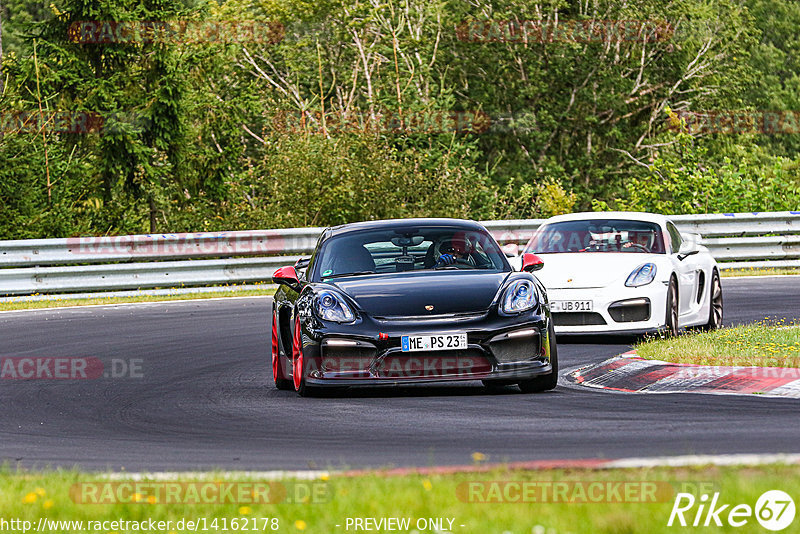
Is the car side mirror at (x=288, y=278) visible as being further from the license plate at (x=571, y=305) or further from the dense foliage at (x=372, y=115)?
the dense foliage at (x=372, y=115)

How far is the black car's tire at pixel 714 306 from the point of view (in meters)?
14.6

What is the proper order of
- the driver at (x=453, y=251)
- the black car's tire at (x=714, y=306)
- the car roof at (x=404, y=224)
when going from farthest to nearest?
1. the black car's tire at (x=714, y=306)
2. the car roof at (x=404, y=224)
3. the driver at (x=453, y=251)

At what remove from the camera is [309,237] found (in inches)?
830

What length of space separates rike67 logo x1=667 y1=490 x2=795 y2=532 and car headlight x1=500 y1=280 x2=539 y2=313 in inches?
179

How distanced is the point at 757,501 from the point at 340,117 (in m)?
21.8

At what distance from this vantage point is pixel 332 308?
994 centimetres

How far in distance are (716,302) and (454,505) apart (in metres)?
9.84

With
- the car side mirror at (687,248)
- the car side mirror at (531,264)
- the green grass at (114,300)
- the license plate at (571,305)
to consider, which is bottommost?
the green grass at (114,300)

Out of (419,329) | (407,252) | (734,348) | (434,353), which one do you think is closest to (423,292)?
(419,329)

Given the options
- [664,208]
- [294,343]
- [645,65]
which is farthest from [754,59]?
[294,343]

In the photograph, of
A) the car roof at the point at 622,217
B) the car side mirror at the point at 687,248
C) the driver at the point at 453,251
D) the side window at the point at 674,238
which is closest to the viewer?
the driver at the point at 453,251

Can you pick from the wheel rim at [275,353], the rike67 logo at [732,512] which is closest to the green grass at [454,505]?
the rike67 logo at [732,512]

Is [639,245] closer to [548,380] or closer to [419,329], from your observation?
[548,380]

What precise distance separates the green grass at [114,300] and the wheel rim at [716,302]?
25.9 feet
